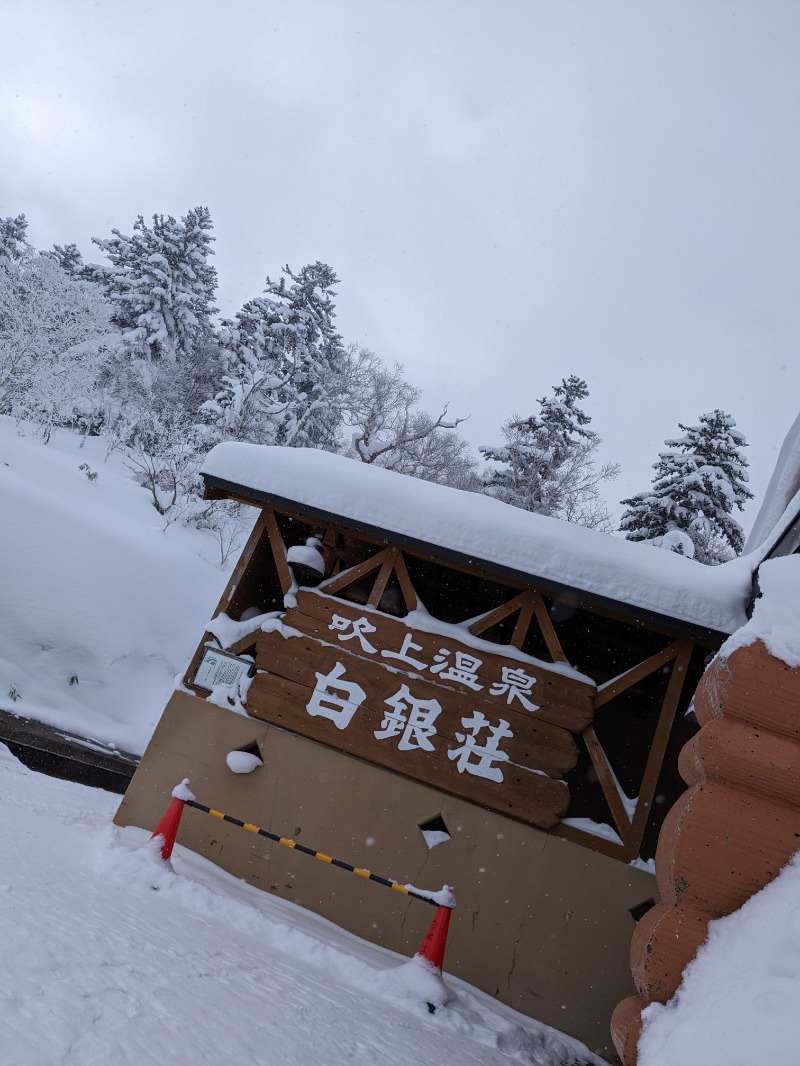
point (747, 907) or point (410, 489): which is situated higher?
point (410, 489)

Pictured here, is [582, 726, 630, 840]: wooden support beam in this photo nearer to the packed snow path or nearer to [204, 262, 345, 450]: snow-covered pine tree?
the packed snow path

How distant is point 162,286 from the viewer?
35531 millimetres

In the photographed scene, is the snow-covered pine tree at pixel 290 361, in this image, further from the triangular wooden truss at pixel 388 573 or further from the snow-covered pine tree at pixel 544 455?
the triangular wooden truss at pixel 388 573

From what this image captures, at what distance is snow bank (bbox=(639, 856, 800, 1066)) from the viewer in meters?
1.53

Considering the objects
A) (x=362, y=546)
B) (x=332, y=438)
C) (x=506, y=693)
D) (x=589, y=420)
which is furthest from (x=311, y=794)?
(x=332, y=438)

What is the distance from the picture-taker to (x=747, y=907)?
1978mm

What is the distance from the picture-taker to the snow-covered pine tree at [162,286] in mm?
35000

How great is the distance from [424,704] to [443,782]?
76 cm

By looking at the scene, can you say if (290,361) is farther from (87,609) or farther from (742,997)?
(742,997)

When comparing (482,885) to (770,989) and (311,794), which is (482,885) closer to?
(311,794)

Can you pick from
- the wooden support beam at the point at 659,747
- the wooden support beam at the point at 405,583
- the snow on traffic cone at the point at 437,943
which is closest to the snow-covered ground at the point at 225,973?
the snow on traffic cone at the point at 437,943

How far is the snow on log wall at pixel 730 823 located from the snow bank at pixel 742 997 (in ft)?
0.16

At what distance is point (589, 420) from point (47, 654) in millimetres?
22716

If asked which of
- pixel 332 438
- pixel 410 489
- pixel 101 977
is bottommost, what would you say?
pixel 101 977
